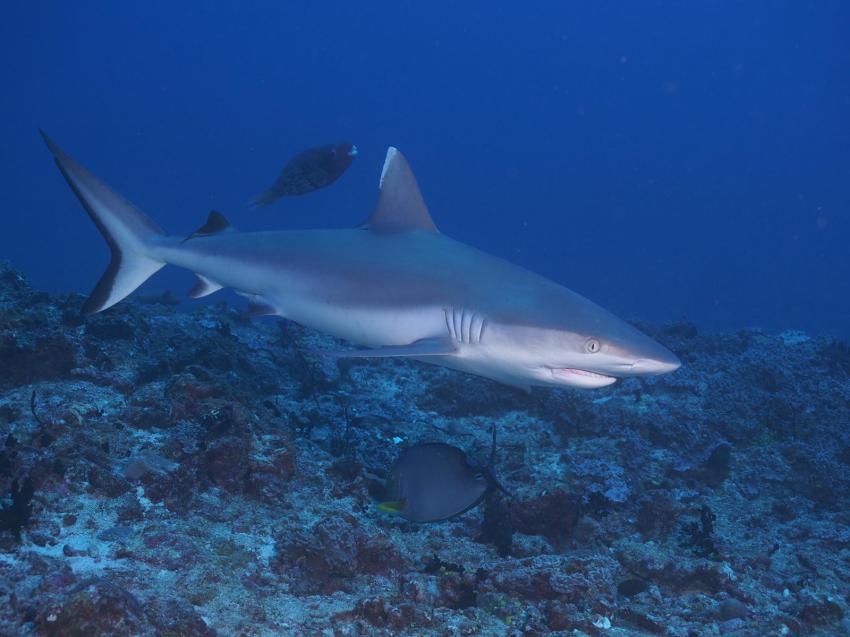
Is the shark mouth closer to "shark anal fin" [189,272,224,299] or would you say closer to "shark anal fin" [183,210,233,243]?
"shark anal fin" [189,272,224,299]

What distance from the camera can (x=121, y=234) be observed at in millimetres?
5863

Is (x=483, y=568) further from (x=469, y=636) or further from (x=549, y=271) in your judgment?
(x=549, y=271)

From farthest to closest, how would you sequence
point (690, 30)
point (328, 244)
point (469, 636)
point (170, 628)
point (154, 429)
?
1. point (690, 30)
2. point (328, 244)
3. point (154, 429)
4. point (469, 636)
5. point (170, 628)

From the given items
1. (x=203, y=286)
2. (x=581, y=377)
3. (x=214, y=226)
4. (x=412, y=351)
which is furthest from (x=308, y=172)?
(x=581, y=377)

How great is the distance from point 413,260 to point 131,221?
3264 millimetres

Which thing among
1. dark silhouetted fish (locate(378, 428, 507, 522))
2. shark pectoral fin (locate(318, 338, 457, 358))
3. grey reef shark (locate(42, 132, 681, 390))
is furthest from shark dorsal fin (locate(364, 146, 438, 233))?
dark silhouetted fish (locate(378, 428, 507, 522))

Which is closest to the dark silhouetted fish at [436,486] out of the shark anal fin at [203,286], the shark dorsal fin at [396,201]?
the shark dorsal fin at [396,201]

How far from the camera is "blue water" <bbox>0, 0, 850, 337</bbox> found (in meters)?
109

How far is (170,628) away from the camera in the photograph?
2.70 meters

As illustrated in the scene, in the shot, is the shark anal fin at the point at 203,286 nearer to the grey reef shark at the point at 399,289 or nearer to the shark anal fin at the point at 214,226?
the grey reef shark at the point at 399,289

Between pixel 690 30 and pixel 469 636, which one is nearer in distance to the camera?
pixel 469 636

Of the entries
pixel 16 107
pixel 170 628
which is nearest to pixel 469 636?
pixel 170 628

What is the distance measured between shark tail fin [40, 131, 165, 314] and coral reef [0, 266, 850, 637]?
977 mm

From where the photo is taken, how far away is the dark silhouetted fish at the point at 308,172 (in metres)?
7.79
